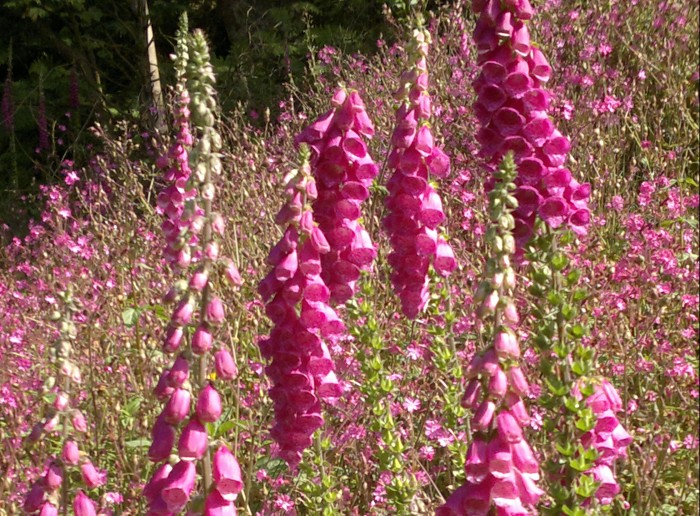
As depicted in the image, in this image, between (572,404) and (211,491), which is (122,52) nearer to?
(211,491)

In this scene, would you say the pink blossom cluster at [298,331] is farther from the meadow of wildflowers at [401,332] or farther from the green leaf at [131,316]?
the green leaf at [131,316]

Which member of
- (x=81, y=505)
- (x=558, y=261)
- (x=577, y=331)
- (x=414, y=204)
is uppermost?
(x=414, y=204)

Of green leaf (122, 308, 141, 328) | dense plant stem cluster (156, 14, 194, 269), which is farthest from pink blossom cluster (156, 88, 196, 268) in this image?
green leaf (122, 308, 141, 328)

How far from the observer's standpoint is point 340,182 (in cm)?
259

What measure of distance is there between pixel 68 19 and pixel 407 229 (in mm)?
8887

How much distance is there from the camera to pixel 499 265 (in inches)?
68.1

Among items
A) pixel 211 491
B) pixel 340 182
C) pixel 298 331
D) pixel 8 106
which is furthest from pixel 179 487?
pixel 8 106

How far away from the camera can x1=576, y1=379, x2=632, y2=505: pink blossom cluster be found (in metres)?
2.00

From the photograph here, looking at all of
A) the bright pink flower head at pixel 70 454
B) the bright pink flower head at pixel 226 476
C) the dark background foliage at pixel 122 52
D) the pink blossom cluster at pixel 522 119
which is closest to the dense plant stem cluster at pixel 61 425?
the bright pink flower head at pixel 70 454

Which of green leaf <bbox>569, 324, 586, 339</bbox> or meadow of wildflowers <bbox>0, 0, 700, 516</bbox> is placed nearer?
meadow of wildflowers <bbox>0, 0, 700, 516</bbox>

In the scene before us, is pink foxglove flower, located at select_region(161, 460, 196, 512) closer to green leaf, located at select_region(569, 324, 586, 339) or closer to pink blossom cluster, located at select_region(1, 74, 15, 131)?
green leaf, located at select_region(569, 324, 586, 339)

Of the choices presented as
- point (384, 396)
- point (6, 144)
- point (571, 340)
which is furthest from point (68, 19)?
point (571, 340)

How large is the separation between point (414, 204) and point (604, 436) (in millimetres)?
929

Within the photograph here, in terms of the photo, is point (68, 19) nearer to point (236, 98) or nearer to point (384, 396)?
point (236, 98)
